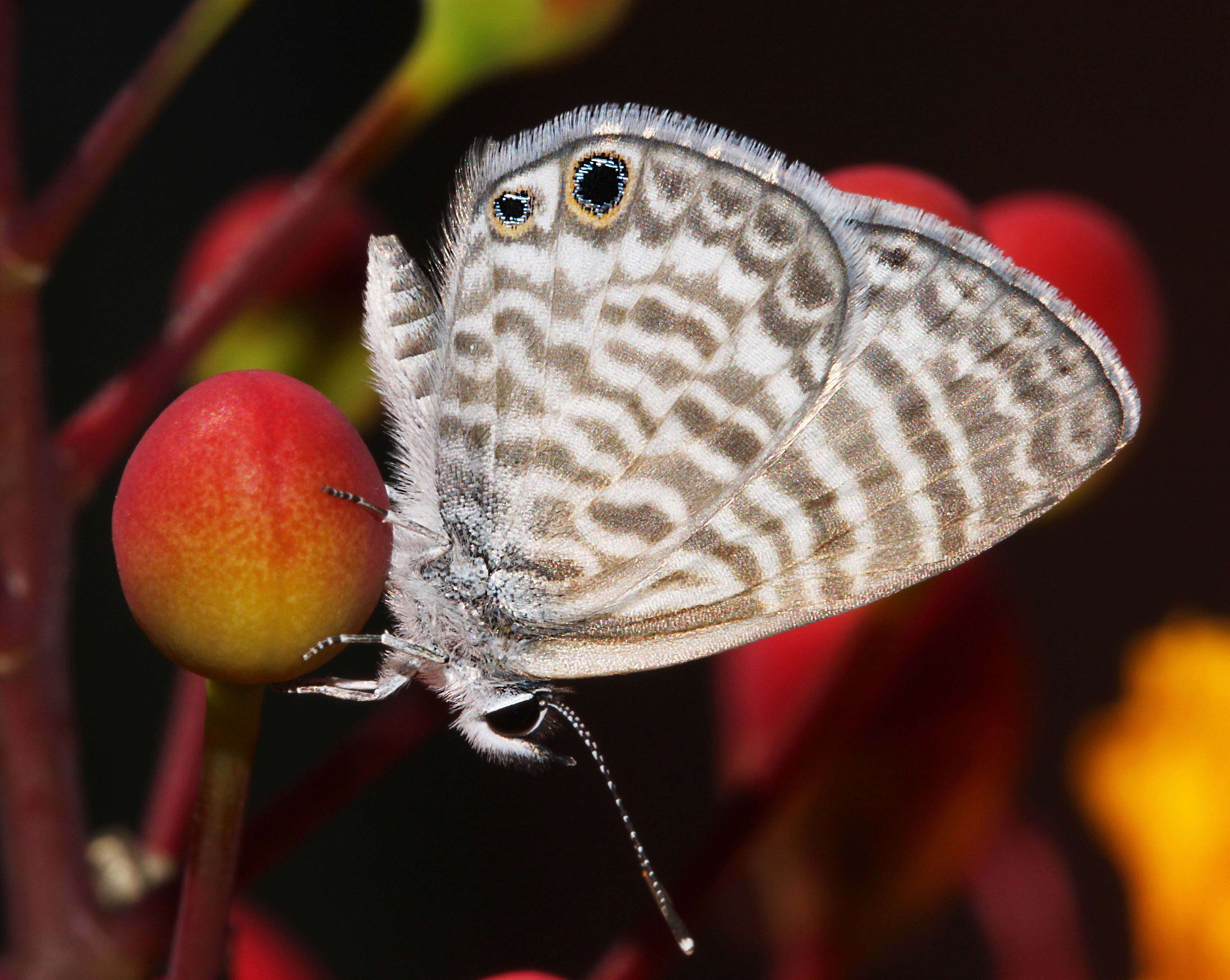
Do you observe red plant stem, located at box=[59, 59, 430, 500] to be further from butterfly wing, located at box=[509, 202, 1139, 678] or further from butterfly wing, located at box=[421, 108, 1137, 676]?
butterfly wing, located at box=[509, 202, 1139, 678]

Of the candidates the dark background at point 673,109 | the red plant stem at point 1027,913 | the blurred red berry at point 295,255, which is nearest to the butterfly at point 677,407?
the blurred red berry at point 295,255

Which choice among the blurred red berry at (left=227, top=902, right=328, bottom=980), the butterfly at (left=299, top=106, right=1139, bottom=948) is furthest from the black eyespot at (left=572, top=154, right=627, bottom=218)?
the blurred red berry at (left=227, top=902, right=328, bottom=980)

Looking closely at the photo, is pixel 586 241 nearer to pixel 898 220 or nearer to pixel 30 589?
pixel 898 220

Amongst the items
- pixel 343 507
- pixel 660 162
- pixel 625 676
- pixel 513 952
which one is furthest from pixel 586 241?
pixel 513 952

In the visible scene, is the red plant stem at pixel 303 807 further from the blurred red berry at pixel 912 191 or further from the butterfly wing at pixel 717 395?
the blurred red berry at pixel 912 191

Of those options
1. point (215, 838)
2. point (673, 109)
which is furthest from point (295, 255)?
point (673, 109)
